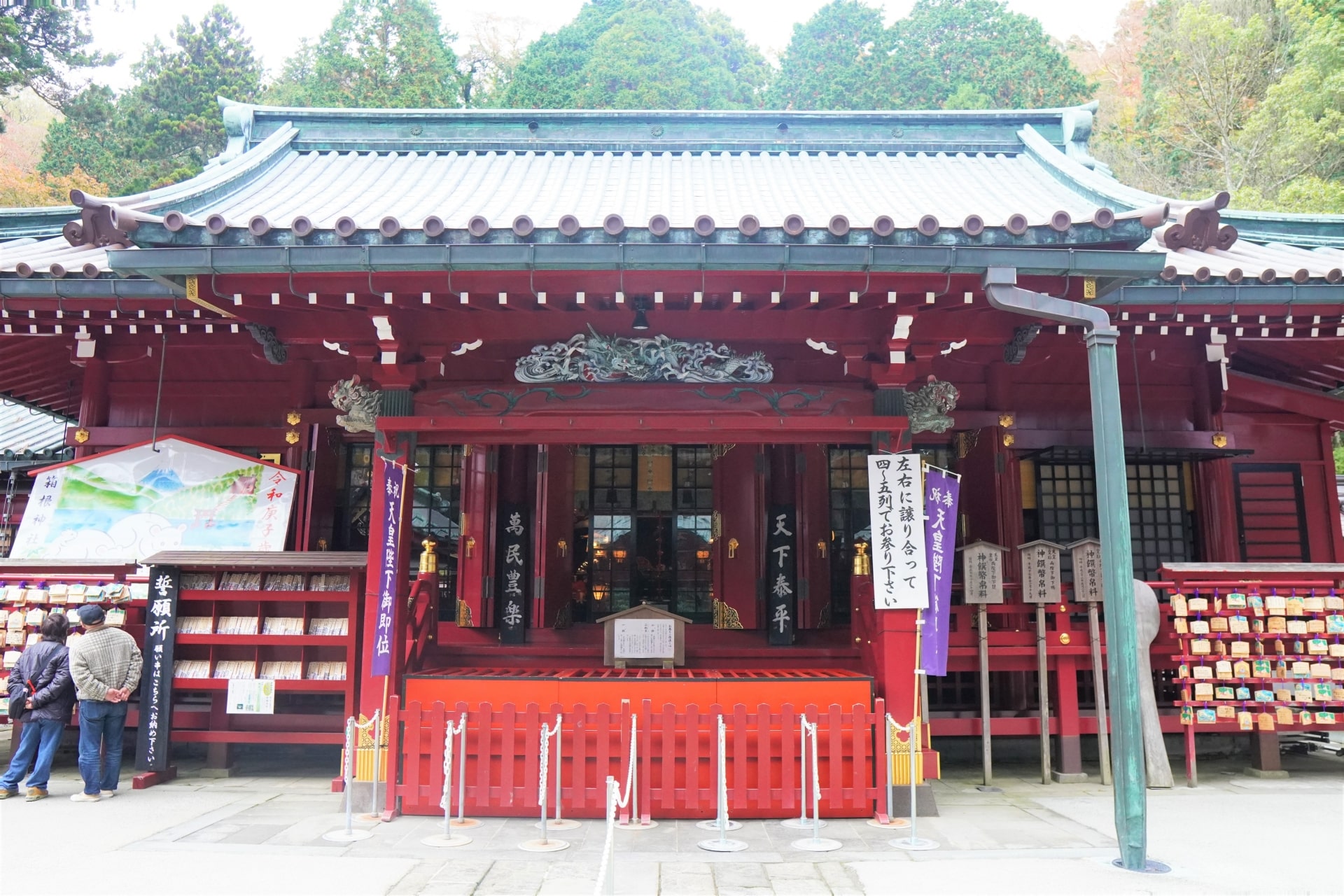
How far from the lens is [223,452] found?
8594 mm

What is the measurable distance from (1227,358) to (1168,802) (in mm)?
4574

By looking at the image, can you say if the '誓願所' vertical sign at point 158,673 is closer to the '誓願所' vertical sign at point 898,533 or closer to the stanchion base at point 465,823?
the stanchion base at point 465,823

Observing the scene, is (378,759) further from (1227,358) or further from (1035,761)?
(1227,358)

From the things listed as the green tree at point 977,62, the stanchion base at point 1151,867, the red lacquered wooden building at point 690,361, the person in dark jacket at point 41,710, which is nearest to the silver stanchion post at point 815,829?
the red lacquered wooden building at point 690,361

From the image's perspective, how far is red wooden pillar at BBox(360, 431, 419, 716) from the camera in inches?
268

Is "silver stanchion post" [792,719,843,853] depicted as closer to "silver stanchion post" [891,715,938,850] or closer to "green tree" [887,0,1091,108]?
"silver stanchion post" [891,715,938,850]

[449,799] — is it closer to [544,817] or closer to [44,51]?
[544,817]

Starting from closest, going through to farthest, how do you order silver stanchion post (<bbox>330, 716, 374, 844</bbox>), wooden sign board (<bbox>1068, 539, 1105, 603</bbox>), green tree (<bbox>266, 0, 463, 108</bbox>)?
silver stanchion post (<bbox>330, 716, 374, 844</bbox>) < wooden sign board (<bbox>1068, 539, 1105, 603</bbox>) < green tree (<bbox>266, 0, 463, 108</bbox>)

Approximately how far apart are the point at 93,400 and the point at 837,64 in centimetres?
3191

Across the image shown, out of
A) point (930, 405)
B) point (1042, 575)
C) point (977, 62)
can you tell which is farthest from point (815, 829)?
point (977, 62)

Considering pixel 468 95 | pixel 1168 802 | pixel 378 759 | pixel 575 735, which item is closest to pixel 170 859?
pixel 378 759

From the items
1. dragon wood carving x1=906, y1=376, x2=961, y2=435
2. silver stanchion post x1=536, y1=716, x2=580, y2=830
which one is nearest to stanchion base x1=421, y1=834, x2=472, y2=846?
silver stanchion post x1=536, y1=716, x2=580, y2=830

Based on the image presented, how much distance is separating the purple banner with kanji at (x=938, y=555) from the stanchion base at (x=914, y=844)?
4.36 feet

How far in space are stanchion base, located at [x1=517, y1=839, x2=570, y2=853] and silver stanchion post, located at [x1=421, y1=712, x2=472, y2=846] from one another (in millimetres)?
425
